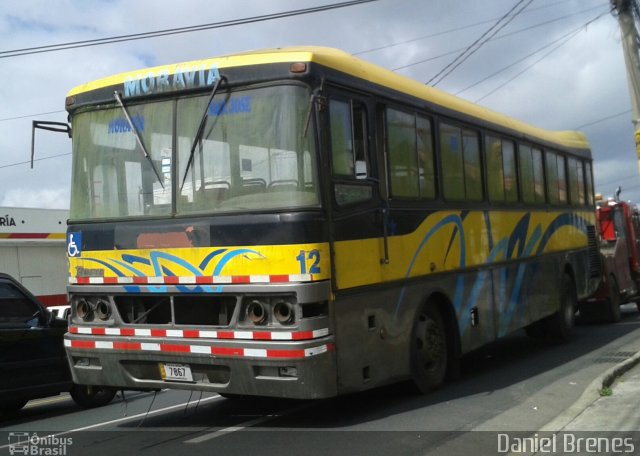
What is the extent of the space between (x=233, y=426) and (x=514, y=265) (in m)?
5.46

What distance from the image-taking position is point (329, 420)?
24.2 ft

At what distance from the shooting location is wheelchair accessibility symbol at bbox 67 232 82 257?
7363 millimetres

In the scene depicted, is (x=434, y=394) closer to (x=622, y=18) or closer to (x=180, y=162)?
(x=180, y=162)

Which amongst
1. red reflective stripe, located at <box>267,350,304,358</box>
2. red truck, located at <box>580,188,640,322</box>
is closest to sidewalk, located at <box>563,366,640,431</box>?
red reflective stripe, located at <box>267,350,304,358</box>

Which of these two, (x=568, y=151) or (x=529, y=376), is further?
(x=568, y=151)

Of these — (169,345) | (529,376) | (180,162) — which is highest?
(180,162)

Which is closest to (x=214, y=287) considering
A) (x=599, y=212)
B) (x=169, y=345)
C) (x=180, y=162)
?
(x=169, y=345)

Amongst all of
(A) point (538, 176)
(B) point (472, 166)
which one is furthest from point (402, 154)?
(A) point (538, 176)

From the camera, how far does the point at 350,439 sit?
6516mm

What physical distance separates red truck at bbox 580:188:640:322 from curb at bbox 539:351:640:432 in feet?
24.6

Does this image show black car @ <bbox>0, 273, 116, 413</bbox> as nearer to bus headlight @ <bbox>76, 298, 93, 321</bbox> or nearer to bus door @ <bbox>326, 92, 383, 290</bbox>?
bus headlight @ <bbox>76, 298, 93, 321</bbox>

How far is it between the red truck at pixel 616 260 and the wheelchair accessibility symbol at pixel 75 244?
474 inches

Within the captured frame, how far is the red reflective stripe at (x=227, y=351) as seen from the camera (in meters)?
6.41

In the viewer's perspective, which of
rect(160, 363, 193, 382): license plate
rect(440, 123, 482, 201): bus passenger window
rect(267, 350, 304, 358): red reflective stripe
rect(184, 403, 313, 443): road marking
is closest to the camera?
rect(267, 350, 304, 358): red reflective stripe
